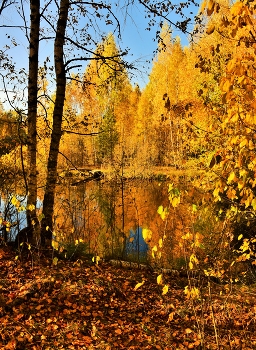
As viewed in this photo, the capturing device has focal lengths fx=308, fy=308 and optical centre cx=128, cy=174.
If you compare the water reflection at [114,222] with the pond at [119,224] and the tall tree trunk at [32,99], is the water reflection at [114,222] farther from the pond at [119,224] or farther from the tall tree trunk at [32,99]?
the tall tree trunk at [32,99]

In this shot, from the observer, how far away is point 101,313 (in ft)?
13.0

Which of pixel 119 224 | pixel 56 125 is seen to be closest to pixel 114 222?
pixel 119 224

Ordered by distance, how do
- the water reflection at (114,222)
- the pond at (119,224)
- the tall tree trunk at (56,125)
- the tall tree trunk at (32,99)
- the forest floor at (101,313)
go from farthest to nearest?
1. the water reflection at (114,222)
2. the pond at (119,224)
3. the tall tree trunk at (56,125)
4. the tall tree trunk at (32,99)
5. the forest floor at (101,313)

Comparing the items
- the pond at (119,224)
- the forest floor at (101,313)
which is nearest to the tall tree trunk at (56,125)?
the pond at (119,224)

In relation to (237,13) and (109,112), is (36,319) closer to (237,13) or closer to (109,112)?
(237,13)

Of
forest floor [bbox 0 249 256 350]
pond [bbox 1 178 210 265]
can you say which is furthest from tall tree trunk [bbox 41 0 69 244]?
forest floor [bbox 0 249 256 350]

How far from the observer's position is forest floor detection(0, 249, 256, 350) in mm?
3199

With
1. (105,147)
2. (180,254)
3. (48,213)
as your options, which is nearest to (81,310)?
(48,213)

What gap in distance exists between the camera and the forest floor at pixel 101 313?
126 inches

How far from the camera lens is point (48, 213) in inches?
216

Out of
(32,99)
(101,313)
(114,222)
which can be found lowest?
(101,313)

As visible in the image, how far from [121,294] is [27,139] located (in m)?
2.92

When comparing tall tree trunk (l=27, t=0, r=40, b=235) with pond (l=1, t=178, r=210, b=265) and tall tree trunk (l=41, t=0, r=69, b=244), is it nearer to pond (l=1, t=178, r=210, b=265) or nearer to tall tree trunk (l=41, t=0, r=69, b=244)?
tall tree trunk (l=41, t=0, r=69, b=244)

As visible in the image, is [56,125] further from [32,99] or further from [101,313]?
[101,313]
